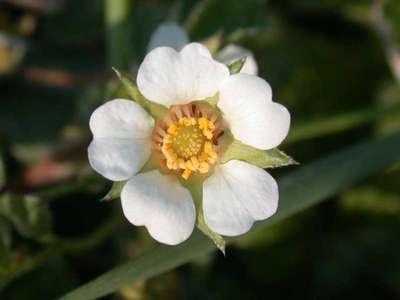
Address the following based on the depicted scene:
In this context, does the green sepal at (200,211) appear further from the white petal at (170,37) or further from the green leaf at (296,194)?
the white petal at (170,37)

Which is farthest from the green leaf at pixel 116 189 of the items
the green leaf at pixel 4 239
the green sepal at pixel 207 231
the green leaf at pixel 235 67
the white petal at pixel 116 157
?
the green leaf at pixel 4 239

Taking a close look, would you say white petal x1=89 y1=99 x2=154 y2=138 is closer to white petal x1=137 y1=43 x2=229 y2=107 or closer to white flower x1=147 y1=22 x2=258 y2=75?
white petal x1=137 y1=43 x2=229 y2=107

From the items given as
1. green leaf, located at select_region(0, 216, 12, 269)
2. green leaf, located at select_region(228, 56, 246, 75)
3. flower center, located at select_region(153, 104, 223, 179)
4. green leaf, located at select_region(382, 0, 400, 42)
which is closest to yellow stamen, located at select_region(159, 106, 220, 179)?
flower center, located at select_region(153, 104, 223, 179)

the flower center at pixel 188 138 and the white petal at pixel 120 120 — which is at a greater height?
the white petal at pixel 120 120

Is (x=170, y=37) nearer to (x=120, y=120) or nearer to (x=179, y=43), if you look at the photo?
(x=179, y=43)

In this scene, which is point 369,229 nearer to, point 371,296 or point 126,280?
point 371,296

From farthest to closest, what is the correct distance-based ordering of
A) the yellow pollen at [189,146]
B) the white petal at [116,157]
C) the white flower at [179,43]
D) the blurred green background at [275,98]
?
the blurred green background at [275,98], the white flower at [179,43], the yellow pollen at [189,146], the white petal at [116,157]
